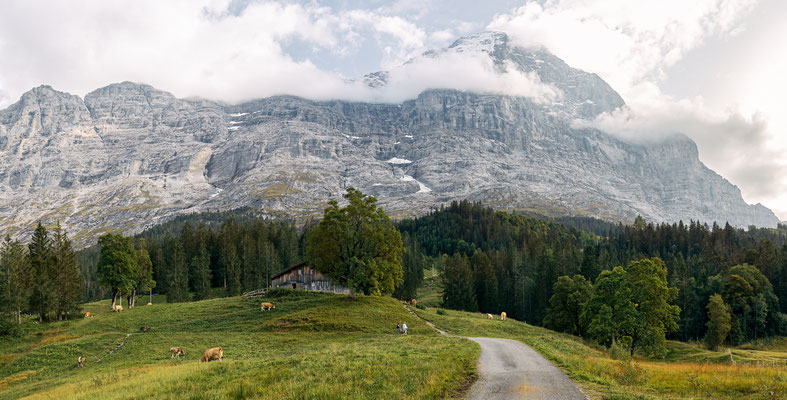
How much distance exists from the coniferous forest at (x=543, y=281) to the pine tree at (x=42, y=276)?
0.16 m

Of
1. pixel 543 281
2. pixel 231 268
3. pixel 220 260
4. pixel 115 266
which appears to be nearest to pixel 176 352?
pixel 115 266

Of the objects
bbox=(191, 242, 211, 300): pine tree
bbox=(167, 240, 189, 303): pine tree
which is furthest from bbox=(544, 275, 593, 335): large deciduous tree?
bbox=(167, 240, 189, 303): pine tree

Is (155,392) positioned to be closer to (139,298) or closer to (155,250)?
(139,298)

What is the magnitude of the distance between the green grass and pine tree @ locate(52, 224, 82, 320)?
4.47m

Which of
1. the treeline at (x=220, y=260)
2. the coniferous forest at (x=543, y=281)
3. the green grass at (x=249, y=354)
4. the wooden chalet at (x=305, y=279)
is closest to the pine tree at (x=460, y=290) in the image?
the coniferous forest at (x=543, y=281)

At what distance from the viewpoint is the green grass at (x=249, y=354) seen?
59.5 feet

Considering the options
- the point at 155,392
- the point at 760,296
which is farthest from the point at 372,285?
the point at 760,296

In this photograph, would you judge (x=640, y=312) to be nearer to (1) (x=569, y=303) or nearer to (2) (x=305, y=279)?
(1) (x=569, y=303)

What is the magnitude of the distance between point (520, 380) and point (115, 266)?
76185mm

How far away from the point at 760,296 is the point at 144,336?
104 m

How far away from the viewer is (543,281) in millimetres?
92875

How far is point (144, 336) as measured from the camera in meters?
48.1

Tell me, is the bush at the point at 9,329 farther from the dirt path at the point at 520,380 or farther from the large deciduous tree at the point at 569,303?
the large deciduous tree at the point at 569,303

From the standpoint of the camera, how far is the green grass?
18125 mm
